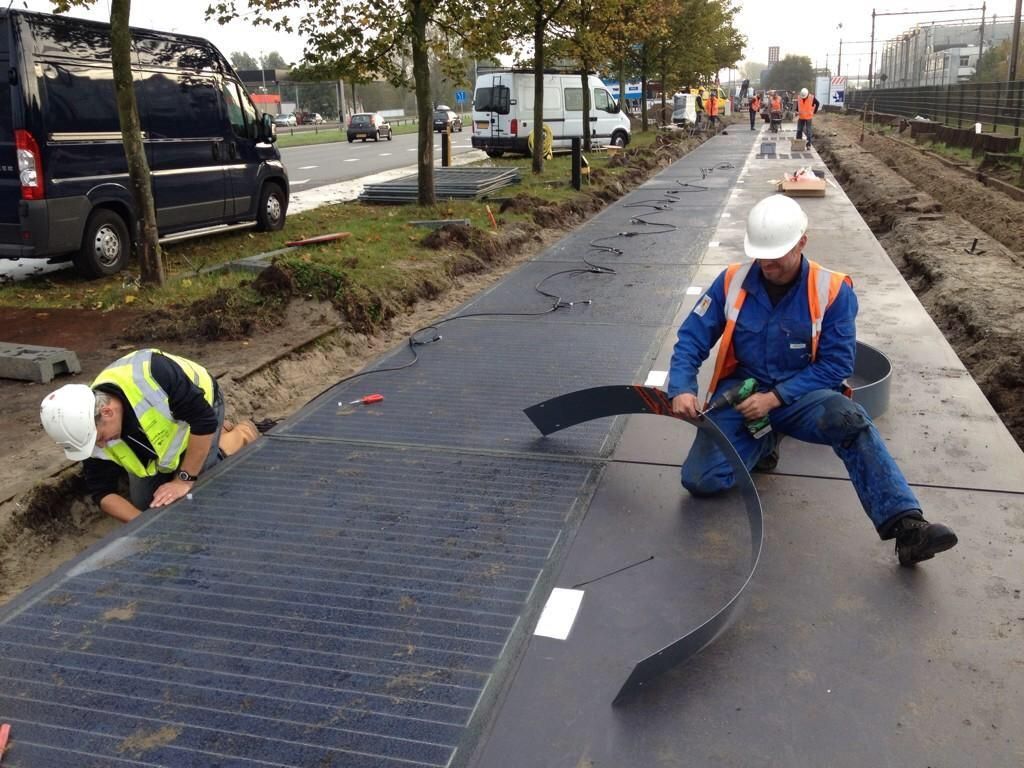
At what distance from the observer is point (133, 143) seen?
7.36m

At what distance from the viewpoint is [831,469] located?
173 inches

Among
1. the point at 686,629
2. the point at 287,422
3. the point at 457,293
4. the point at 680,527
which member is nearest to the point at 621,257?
the point at 457,293

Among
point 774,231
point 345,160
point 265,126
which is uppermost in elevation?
point 265,126

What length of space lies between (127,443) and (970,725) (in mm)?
3675

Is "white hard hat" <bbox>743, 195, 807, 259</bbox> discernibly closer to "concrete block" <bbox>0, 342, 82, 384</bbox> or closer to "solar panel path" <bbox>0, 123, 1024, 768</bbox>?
"solar panel path" <bbox>0, 123, 1024, 768</bbox>

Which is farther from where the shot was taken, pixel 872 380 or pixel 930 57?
pixel 930 57

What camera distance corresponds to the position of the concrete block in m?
5.58

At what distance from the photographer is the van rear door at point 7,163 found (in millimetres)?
7484

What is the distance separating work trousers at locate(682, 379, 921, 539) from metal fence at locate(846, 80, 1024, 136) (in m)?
21.1

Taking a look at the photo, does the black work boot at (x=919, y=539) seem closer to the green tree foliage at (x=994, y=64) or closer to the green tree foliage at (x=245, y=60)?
the green tree foliage at (x=994, y=64)

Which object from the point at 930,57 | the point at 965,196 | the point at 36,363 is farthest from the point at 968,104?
the point at 36,363

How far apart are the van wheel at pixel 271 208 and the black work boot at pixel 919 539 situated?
9569 mm

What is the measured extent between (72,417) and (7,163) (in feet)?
17.3

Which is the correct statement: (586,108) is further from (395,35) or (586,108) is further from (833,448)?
(833,448)
